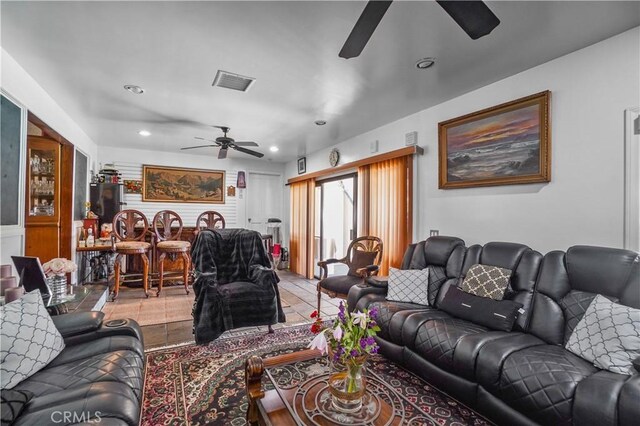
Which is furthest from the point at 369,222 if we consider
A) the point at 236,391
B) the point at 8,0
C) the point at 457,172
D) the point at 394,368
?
the point at 8,0

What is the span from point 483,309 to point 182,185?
620 cm

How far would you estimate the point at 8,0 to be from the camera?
6.20 feet

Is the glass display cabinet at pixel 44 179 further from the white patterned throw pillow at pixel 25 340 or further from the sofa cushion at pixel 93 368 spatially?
the sofa cushion at pixel 93 368

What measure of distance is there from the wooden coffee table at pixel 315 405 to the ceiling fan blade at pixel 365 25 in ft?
5.82

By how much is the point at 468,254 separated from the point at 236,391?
2284 millimetres

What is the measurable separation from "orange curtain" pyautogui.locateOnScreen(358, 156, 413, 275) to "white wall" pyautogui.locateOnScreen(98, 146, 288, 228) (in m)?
3.55

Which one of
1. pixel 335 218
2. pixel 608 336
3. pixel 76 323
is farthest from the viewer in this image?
pixel 335 218

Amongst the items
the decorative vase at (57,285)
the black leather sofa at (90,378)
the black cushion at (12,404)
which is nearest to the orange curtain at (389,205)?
the black leather sofa at (90,378)

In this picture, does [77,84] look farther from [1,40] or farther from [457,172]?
[457,172]

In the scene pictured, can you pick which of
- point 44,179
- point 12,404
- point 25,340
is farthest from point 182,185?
point 12,404

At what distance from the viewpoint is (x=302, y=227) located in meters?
6.59

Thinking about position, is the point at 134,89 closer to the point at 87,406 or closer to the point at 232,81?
the point at 232,81

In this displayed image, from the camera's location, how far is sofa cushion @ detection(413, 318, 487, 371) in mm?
2107

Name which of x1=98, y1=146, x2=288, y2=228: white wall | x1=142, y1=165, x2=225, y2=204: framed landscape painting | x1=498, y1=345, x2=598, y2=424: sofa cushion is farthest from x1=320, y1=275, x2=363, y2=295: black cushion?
x1=142, y1=165, x2=225, y2=204: framed landscape painting
